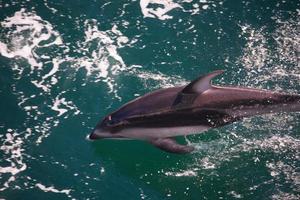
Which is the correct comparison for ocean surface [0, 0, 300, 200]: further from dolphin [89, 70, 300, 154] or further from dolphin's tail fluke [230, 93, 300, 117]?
dolphin's tail fluke [230, 93, 300, 117]

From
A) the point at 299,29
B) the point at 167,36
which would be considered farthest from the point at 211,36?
the point at 299,29

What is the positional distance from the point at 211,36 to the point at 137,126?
14.6 feet

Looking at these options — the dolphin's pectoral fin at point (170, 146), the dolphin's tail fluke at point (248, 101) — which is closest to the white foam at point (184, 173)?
the dolphin's pectoral fin at point (170, 146)

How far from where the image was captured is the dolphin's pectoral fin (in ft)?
28.2

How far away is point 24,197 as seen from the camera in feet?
29.2

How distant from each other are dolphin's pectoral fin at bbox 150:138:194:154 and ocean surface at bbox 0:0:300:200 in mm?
798

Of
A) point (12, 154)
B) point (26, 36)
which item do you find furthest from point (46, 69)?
point (12, 154)

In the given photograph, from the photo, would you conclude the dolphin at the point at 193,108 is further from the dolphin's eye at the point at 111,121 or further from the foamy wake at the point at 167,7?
the foamy wake at the point at 167,7

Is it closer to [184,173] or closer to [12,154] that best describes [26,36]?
[12,154]

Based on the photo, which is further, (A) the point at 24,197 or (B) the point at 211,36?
(B) the point at 211,36

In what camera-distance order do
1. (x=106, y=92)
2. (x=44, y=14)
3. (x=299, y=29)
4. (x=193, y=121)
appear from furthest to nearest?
1. (x=44, y=14)
2. (x=299, y=29)
3. (x=106, y=92)
4. (x=193, y=121)

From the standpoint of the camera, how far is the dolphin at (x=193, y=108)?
Result: 8289mm

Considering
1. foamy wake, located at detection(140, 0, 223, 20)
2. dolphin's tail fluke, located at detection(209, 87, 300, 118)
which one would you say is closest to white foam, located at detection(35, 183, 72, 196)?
dolphin's tail fluke, located at detection(209, 87, 300, 118)

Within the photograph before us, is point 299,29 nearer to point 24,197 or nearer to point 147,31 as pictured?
point 147,31
